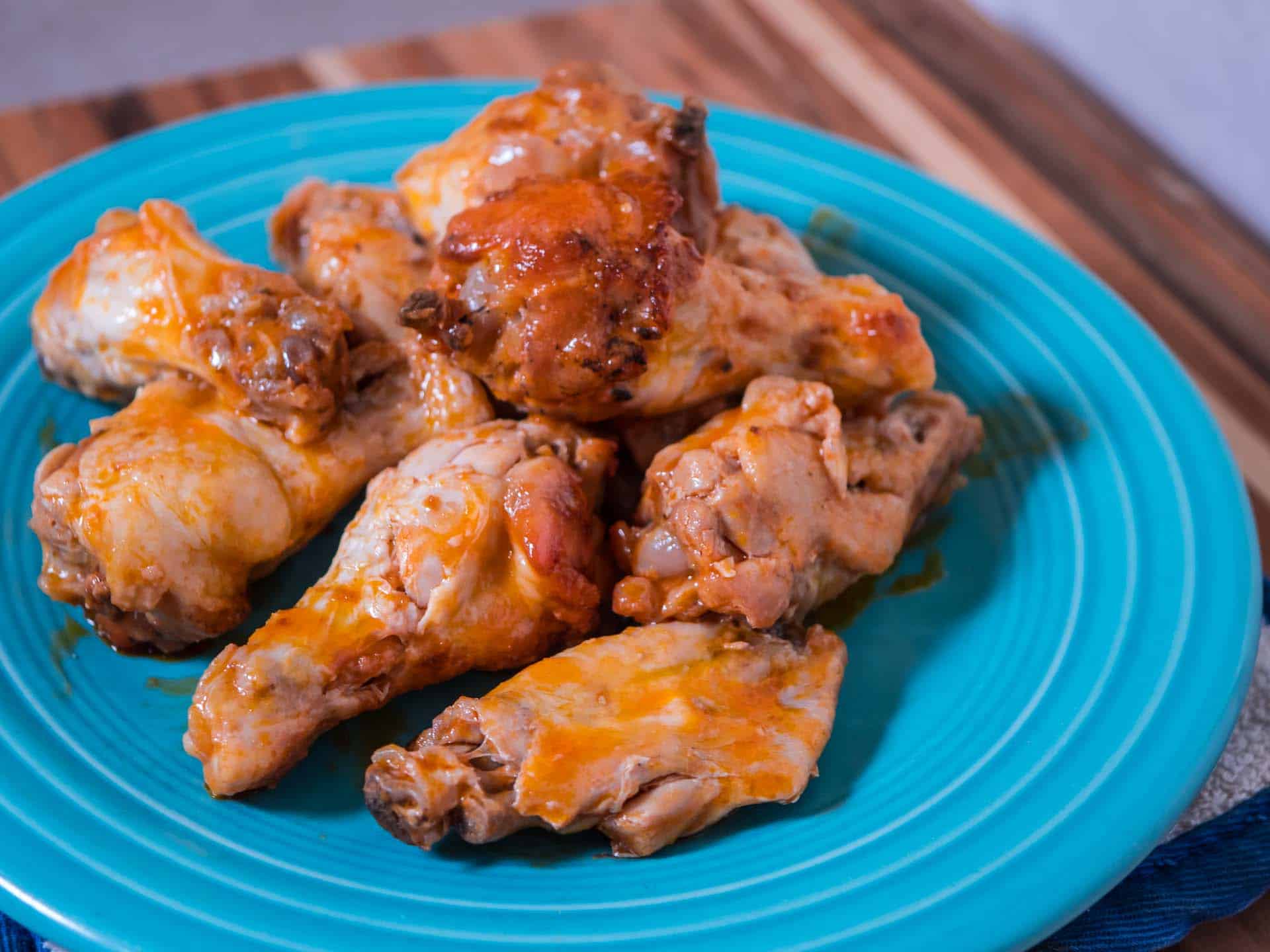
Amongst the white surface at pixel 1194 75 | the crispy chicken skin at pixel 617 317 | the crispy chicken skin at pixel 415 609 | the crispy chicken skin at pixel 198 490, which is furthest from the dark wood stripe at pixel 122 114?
the white surface at pixel 1194 75

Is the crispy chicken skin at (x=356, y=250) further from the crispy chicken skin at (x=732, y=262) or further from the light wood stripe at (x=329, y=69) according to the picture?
the light wood stripe at (x=329, y=69)

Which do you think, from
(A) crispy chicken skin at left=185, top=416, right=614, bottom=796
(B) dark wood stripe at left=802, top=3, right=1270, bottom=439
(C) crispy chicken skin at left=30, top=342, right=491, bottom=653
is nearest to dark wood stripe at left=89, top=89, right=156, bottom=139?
(C) crispy chicken skin at left=30, top=342, right=491, bottom=653

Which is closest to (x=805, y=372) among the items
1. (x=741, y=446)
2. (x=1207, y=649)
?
(x=741, y=446)

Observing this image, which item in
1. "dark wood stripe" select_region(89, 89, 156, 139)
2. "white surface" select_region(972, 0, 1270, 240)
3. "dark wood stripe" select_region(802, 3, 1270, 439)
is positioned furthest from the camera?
"white surface" select_region(972, 0, 1270, 240)

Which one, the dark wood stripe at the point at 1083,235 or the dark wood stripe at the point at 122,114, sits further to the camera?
the dark wood stripe at the point at 122,114

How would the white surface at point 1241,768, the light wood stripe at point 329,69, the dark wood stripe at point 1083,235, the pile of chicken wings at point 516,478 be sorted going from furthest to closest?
the light wood stripe at point 329,69 < the dark wood stripe at point 1083,235 < the white surface at point 1241,768 < the pile of chicken wings at point 516,478

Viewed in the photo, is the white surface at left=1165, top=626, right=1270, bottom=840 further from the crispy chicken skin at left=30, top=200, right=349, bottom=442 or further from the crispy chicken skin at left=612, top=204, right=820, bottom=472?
the crispy chicken skin at left=30, top=200, right=349, bottom=442
